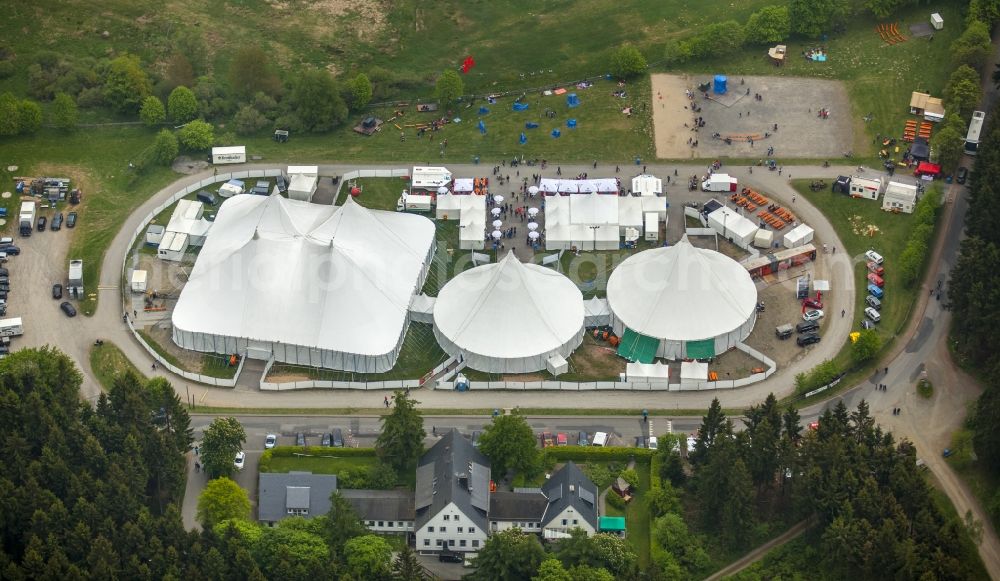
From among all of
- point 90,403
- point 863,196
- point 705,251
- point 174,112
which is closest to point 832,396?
point 705,251

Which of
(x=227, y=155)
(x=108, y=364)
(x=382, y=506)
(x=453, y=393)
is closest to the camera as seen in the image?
(x=382, y=506)

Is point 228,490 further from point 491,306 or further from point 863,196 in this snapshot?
point 863,196

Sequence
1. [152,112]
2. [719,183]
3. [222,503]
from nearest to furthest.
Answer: [222,503] → [719,183] → [152,112]

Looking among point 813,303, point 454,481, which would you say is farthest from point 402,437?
point 813,303

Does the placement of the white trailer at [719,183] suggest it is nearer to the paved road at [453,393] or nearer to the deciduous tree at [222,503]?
the paved road at [453,393]

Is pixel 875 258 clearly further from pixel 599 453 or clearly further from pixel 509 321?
pixel 599 453

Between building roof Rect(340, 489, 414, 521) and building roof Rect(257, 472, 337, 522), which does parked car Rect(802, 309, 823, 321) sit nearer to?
building roof Rect(340, 489, 414, 521)

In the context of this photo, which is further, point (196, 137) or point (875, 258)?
point (196, 137)

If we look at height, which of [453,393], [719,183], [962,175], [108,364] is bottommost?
[453,393]
